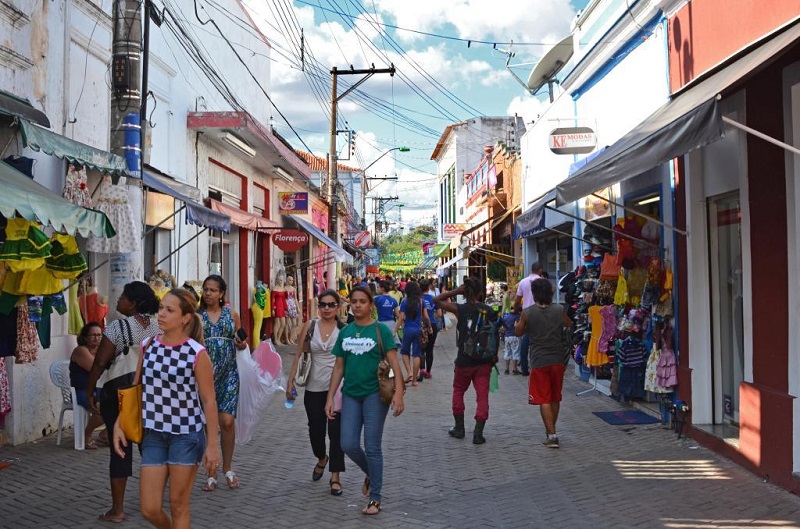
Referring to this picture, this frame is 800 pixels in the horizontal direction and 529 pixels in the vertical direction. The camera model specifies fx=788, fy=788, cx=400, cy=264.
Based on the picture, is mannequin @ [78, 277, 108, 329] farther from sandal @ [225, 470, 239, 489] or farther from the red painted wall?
the red painted wall

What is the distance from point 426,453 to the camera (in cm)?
789

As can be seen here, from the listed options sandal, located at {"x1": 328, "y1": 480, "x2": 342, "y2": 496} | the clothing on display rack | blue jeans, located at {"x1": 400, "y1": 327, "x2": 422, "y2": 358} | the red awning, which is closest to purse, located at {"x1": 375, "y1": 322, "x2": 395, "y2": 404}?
sandal, located at {"x1": 328, "y1": 480, "x2": 342, "y2": 496}

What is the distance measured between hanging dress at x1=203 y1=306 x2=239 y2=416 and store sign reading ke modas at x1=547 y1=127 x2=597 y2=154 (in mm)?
6885

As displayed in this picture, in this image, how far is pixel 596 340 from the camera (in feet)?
35.0

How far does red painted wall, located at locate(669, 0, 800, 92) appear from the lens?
6.52 meters

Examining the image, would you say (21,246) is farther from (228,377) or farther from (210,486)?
(210,486)

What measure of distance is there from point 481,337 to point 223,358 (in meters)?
2.97

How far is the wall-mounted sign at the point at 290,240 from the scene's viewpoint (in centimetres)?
1886

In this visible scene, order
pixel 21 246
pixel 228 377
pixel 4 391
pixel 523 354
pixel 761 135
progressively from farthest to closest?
pixel 523 354 → pixel 4 391 → pixel 228 377 → pixel 21 246 → pixel 761 135

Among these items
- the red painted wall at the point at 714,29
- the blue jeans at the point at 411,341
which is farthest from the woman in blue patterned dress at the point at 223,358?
the blue jeans at the point at 411,341

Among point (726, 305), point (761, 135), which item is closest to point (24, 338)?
point (761, 135)

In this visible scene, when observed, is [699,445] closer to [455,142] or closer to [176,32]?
[176,32]

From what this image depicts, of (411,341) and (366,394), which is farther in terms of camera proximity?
(411,341)

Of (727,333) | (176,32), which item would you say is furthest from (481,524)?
(176,32)
